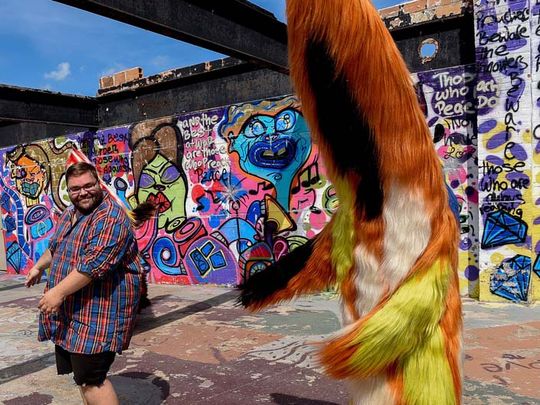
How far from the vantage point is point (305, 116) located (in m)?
1.88

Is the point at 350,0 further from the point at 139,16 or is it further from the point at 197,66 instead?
the point at 197,66

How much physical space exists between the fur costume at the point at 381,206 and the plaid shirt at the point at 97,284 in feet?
4.21

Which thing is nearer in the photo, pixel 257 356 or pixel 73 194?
pixel 73 194

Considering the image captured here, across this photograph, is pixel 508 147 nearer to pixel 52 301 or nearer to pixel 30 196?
pixel 52 301

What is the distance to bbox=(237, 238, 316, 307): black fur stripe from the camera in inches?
85.5

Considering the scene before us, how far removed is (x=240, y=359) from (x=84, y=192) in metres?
2.32

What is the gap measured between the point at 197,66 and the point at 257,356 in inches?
206

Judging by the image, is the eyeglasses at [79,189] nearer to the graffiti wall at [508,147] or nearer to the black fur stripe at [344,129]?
the black fur stripe at [344,129]

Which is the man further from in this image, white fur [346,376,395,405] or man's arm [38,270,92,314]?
white fur [346,376,395,405]

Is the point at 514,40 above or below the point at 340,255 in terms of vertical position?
above

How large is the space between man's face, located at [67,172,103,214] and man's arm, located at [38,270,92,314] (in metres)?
0.39

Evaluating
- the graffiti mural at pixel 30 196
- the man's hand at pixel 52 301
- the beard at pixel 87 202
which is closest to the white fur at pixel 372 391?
the man's hand at pixel 52 301

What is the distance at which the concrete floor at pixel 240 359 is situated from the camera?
3.55 metres

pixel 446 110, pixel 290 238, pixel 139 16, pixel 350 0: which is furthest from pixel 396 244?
pixel 290 238
